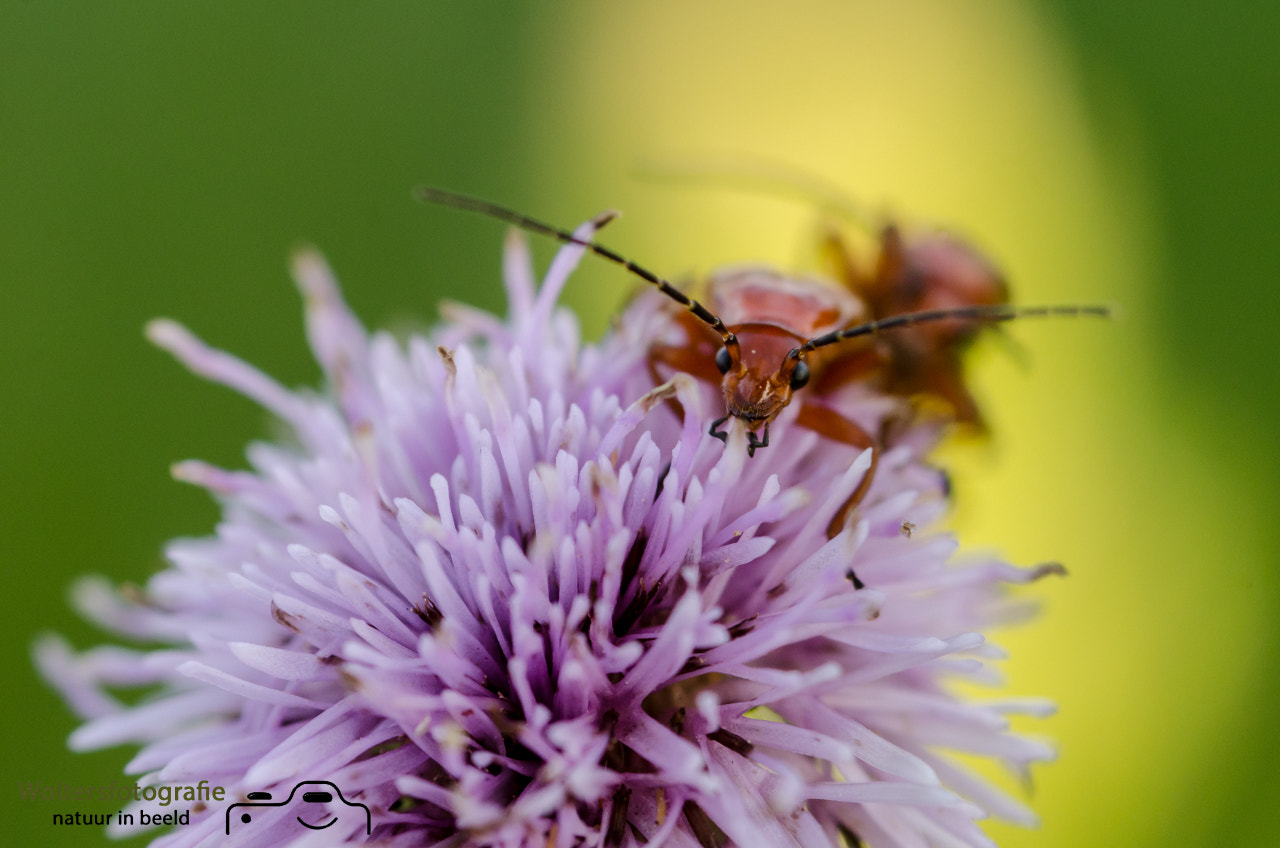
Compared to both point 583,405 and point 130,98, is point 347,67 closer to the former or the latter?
point 130,98

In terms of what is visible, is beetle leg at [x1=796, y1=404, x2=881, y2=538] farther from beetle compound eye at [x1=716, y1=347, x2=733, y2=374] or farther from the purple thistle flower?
beetle compound eye at [x1=716, y1=347, x2=733, y2=374]

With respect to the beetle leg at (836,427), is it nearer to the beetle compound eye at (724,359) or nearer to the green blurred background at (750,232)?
the beetle compound eye at (724,359)

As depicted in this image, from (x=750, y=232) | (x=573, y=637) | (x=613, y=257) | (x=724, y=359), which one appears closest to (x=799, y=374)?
(x=724, y=359)

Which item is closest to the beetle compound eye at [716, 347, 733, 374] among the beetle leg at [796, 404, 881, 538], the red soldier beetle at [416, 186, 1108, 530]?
the red soldier beetle at [416, 186, 1108, 530]

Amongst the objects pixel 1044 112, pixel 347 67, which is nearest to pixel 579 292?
pixel 347 67

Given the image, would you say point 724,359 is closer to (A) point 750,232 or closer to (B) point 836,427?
(B) point 836,427
